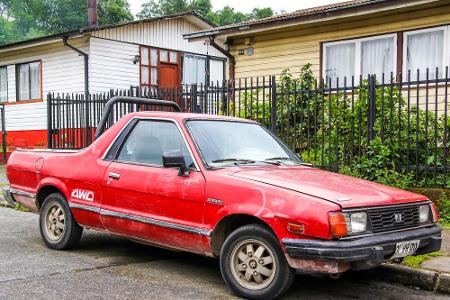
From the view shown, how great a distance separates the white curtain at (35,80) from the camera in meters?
19.3

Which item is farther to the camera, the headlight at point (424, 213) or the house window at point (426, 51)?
the house window at point (426, 51)

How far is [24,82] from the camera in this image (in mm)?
19938

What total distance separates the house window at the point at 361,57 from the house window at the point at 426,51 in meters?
0.32

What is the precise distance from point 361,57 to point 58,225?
8533 millimetres

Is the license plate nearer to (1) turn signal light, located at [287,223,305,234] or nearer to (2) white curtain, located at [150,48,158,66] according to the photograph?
(1) turn signal light, located at [287,223,305,234]

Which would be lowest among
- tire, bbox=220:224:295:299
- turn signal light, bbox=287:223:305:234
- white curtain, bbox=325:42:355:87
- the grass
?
the grass

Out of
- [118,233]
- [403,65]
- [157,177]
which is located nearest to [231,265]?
[157,177]

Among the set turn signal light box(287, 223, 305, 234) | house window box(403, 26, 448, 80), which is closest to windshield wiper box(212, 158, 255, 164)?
turn signal light box(287, 223, 305, 234)

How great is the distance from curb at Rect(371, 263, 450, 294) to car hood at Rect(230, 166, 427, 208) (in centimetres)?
75

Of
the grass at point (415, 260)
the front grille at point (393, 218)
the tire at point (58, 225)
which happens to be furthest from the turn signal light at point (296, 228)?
the tire at point (58, 225)

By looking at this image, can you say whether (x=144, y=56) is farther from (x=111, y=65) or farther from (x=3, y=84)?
(x=3, y=84)

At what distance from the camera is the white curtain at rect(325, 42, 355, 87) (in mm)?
12547

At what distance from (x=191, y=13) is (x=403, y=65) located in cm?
1116

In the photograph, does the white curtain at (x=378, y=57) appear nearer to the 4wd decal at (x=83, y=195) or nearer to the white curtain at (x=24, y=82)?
the 4wd decal at (x=83, y=195)
